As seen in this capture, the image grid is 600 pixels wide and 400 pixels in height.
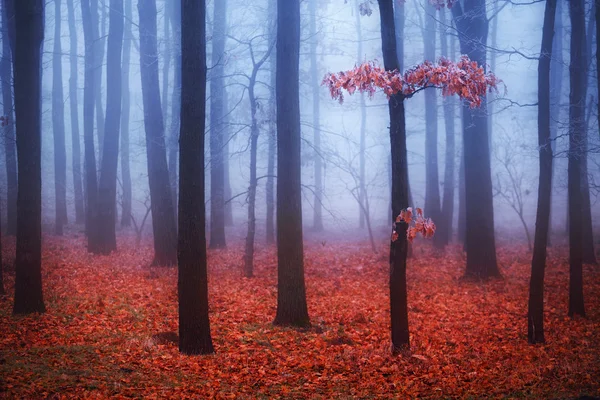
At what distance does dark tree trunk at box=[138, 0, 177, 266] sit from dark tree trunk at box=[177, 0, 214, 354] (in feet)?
30.1

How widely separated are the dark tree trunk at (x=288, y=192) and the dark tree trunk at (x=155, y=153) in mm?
7636

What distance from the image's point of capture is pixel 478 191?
52.8ft

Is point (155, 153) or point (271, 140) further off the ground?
point (271, 140)

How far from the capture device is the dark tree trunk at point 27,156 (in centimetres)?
1037

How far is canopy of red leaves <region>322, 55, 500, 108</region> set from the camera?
26.3 feet

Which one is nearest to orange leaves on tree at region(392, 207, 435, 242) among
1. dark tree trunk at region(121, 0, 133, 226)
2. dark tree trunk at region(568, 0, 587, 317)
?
dark tree trunk at region(568, 0, 587, 317)

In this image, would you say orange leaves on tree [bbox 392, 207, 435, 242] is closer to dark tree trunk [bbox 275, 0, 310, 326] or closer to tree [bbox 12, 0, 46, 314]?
dark tree trunk [bbox 275, 0, 310, 326]

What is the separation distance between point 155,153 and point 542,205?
1311cm

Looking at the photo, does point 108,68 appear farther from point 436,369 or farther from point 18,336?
point 436,369

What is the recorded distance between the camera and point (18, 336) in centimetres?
902

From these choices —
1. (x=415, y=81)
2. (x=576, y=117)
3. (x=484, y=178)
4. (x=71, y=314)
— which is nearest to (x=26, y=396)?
(x=71, y=314)

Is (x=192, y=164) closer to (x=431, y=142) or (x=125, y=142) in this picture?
(x=431, y=142)

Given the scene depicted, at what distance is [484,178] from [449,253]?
575cm

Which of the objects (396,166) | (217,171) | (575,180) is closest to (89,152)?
(217,171)
